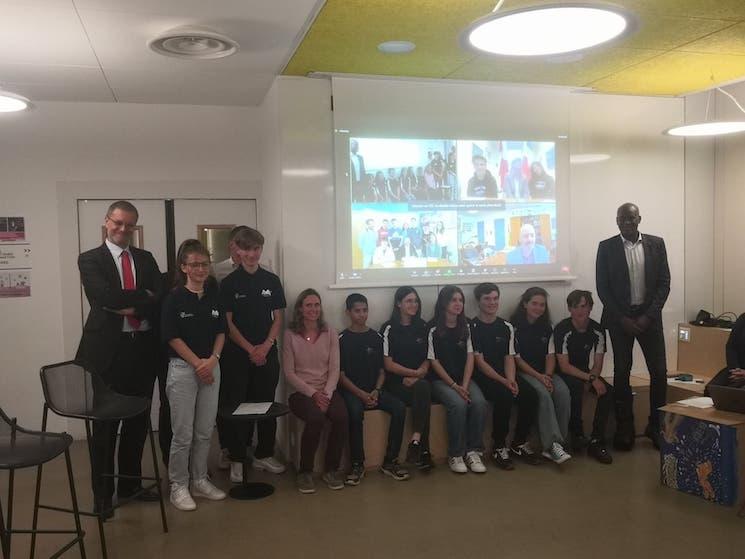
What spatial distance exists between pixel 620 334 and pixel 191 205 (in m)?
3.42

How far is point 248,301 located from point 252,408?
0.69m

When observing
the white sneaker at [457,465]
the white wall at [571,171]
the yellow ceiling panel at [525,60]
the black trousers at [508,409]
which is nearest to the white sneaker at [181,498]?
the white wall at [571,171]

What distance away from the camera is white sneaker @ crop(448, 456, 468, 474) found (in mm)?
4141

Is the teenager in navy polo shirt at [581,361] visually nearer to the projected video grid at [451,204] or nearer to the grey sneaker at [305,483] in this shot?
A: the projected video grid at [451,204]

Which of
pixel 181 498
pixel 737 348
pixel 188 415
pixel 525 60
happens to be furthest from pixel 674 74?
pixel 181 498

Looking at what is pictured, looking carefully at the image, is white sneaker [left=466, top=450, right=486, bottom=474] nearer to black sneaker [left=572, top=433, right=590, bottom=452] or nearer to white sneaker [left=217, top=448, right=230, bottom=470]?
black sneaker [left=572, top=433, right=590, bottom=452]

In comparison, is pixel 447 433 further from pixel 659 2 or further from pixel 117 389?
pixel 659 2

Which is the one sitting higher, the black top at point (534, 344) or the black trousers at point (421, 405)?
the black top at point (534, 344)

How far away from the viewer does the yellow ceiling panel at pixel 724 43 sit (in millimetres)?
3795

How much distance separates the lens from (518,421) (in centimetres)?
442

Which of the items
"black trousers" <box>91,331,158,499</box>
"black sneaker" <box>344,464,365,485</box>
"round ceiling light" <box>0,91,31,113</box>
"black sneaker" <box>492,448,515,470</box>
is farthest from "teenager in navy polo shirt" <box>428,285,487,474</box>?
"round ceiling light" <box>0,91,31,113</box>

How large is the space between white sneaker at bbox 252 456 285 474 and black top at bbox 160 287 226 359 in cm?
99

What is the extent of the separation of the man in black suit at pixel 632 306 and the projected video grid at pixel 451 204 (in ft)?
1.88

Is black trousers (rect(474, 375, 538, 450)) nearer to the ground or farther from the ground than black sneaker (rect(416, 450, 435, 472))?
farther from the ground
